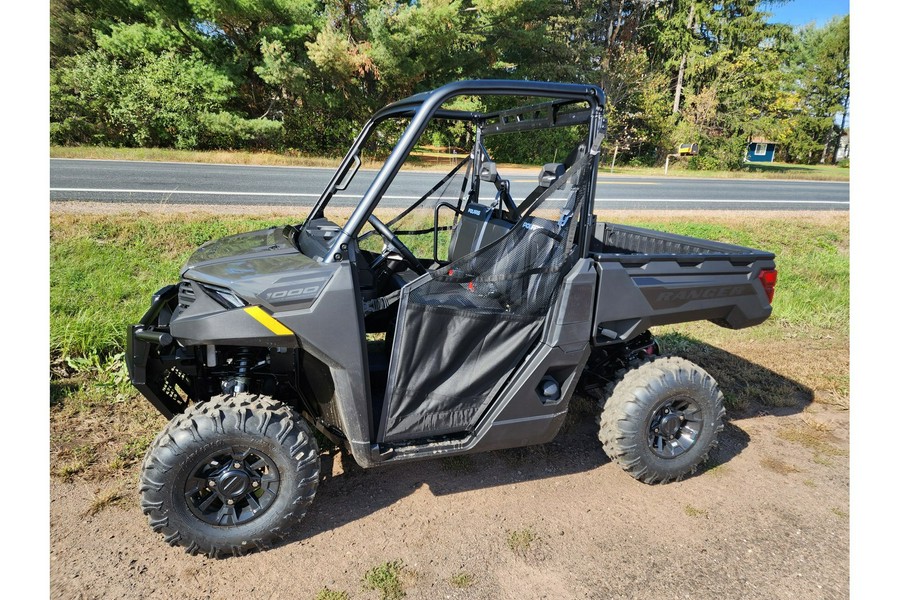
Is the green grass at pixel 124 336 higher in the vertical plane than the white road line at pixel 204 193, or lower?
lower

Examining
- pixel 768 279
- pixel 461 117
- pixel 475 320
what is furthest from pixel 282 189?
pixel 768 279

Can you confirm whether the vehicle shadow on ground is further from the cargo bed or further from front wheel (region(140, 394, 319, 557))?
the cargo bed

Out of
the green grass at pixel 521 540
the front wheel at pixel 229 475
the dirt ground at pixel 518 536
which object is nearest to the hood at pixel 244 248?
the front wheel at pixel 229 475

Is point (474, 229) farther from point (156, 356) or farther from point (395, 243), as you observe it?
point (156, 356)

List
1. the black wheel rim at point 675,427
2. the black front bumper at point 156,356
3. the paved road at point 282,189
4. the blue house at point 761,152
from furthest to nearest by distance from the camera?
the blue house at point 761,152
the paved road at point 282,189
the black wheel rim at point 675,427
the black front bumper at point 156,356

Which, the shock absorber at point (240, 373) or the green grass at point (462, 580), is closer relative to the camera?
the green grass at point (462, 580)

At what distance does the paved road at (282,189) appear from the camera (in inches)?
344

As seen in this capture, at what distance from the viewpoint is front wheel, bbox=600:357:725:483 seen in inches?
123

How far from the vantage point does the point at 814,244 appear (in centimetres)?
998

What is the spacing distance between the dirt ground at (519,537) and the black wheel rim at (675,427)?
0.23 m

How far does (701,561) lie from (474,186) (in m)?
2.55

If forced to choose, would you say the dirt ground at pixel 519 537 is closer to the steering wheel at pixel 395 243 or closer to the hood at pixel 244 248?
the steering wheel at pixel 395 243

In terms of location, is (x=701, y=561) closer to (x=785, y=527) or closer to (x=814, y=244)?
(x=785, y=527)

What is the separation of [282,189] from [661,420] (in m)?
9.18
